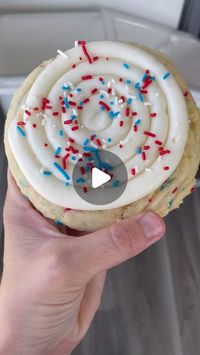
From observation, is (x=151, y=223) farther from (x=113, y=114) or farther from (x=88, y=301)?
(x=88, y=301)

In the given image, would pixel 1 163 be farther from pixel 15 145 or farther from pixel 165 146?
pixel 165 146

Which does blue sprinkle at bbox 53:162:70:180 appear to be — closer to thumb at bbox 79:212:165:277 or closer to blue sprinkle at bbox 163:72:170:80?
thumb at bbox 79:212:165:277

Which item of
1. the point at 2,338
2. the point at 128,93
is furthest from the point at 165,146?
the point at 2,338

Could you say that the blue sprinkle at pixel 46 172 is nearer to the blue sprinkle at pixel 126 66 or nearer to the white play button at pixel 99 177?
the white play button at pixel 99 177

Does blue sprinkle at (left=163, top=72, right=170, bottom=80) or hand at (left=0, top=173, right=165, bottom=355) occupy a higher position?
blue sprinkle at (left=163, top=72, right=170, bottom=80)

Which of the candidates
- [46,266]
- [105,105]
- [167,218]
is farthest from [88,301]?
[105,105]

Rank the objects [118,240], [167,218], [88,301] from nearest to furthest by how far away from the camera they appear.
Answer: [118,240]
[88,301]
[167,218]

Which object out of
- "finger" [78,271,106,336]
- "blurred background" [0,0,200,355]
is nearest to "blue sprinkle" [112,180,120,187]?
"finger" [78,271,106,336]
